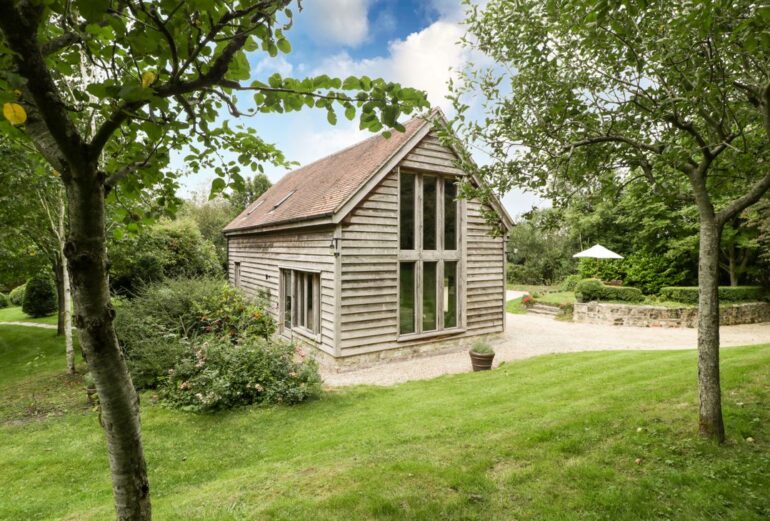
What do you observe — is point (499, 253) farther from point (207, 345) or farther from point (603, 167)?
point (207, 345)

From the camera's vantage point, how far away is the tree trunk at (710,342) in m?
4.42

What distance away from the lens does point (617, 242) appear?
24.4 meters


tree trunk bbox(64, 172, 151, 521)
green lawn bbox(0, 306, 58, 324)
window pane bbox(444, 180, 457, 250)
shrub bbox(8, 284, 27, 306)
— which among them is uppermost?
window pane bbox(444, 180, 457, 250)

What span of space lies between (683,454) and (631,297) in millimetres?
15644

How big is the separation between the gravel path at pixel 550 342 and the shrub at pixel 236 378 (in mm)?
1621

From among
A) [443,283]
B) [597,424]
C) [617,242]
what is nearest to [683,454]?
[597,424]

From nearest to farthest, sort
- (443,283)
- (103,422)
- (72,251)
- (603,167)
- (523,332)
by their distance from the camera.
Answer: (72,251), (103,422), (603,167), (443,283), (523,332)

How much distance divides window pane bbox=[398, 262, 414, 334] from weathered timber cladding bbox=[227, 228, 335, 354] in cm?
212

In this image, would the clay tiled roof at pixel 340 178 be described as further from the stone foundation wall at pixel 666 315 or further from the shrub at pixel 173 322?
the stone foundation wall at pixel 666 315

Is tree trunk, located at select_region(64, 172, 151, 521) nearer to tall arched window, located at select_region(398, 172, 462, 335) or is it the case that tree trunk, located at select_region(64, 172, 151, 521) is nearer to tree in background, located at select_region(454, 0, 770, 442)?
Answer: tree in background, located at select_region(454, 0, 770, 442)

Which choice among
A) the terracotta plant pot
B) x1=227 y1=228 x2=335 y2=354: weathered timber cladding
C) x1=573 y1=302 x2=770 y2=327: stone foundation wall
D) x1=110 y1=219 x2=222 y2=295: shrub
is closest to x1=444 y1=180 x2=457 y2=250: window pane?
the terracotta plant pot

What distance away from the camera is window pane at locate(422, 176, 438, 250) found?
464 inches

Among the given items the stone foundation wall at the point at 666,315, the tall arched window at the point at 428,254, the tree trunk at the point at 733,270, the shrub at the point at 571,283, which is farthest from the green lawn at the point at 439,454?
the shrub at the point at 571,283

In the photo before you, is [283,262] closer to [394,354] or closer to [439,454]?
[394,354]
